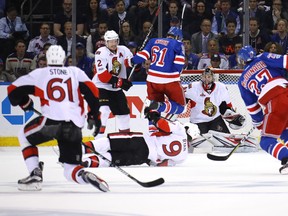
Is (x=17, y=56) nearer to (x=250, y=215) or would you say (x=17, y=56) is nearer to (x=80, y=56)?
(x=80, y=56)

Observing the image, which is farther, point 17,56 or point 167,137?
point 17,56

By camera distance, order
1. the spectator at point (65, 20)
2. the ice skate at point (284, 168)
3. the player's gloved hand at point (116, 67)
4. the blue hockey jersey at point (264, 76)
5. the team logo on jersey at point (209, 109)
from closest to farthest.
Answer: the ice skate at point (284, 168)
the blue hockey jersey at point (264, 76)
the player's gloved hand at point (116, 67)
the team logo on jersey at point (209, 109)
the spectator at point (65, 20)

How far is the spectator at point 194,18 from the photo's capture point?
1266cm

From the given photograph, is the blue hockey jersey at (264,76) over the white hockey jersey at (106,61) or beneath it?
over

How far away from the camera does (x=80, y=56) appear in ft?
41.4

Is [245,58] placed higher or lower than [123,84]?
higher

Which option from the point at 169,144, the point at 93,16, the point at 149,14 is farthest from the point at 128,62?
the point at 169,144

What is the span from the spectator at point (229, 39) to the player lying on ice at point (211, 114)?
0.72 metres

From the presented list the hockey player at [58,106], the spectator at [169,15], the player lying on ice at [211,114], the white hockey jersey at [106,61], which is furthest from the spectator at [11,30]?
the hockey player at [58,106]

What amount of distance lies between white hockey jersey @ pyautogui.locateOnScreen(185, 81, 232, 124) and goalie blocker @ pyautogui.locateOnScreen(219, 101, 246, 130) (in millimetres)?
122

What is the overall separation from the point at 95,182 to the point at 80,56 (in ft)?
18.6

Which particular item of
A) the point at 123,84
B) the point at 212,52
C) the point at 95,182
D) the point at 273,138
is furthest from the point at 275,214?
the point at 212,52

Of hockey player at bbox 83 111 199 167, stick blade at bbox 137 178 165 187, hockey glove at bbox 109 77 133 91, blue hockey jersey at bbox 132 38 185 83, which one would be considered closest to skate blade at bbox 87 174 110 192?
stick blade at bbox 137 178 165 187

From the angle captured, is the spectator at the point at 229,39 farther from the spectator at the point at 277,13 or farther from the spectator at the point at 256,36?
the spectator at the point at 277,13
